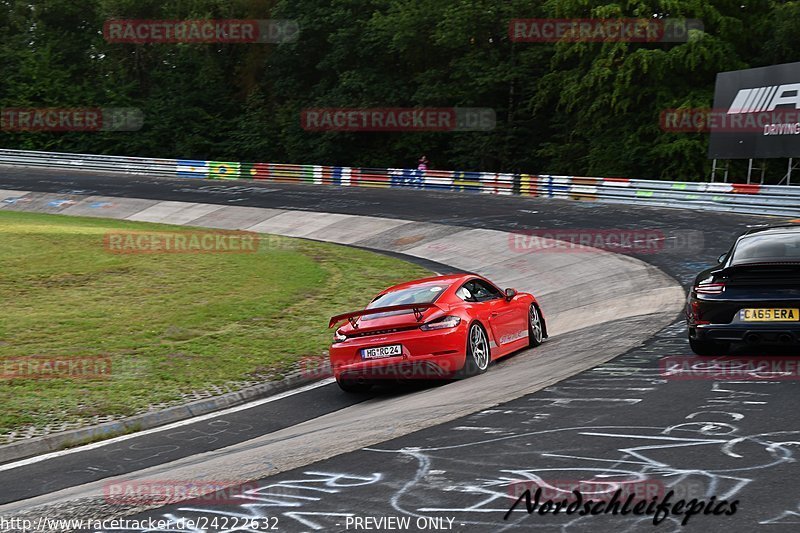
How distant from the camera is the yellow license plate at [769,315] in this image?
968 cm

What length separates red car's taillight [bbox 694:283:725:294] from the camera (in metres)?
10.1

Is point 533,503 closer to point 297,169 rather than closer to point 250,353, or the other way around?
point 250,353

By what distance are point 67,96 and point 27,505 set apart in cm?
6941

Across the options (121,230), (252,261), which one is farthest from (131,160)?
(252,261)

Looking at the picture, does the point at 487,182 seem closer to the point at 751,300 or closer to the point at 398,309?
the point at 398,309

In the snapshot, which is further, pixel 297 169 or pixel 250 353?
pixel 297 169

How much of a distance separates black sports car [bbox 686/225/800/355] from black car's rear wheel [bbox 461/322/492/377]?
2.47 metres

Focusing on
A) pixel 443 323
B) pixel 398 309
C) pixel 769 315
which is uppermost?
pixel 769 315

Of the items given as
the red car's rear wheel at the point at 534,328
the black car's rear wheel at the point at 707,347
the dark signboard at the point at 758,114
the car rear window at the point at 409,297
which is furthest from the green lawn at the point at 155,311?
the dark signboard at the point at 758,114

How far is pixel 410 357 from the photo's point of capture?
35.7 ft

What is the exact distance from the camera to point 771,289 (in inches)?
388

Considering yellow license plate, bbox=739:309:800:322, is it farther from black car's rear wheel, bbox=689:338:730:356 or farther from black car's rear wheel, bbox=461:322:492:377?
black car's rear wheel, bbox=461:322:492:377

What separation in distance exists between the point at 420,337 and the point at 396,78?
51.3 m

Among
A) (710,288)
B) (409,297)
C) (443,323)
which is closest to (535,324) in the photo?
(409,297)
